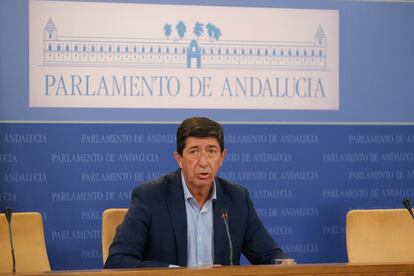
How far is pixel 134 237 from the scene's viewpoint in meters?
3.10

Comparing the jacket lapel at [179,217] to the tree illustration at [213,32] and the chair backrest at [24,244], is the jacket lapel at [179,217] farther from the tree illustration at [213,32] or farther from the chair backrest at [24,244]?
the tree illustration at [213,32]

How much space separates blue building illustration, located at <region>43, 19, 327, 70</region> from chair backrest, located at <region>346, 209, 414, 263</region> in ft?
3.66

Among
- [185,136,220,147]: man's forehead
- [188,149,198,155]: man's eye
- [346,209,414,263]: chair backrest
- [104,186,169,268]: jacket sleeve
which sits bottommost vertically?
[346,209,414,263]: chair backrest

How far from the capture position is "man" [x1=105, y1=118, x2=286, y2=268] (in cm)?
317

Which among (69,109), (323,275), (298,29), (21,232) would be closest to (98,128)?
(69,109)

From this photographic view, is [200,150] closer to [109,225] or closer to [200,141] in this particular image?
[200,141]

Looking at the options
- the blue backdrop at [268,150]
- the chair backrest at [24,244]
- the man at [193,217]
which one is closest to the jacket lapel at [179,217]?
the man at [193,217]

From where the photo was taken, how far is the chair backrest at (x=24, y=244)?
3750mm

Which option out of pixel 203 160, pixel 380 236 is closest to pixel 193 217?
pixel 203 160

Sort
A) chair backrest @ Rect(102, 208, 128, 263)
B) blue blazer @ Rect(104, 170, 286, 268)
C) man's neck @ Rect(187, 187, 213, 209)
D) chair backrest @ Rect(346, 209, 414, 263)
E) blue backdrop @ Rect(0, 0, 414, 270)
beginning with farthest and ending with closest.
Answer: blue backdrop @ Rect(0, 0, 414, 270) → chair backrest @ Rect(346, 209, 414, 263) → chair backrest @ Rect(102, 208, 128, 263) → man's neck @ Rect(187, 187, 213, 209) → blue blazer @ Rect(104, 170, 286, 268)

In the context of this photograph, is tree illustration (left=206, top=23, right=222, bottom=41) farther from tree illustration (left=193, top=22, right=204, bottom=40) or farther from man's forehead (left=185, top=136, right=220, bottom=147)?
man's forehead (left=185, top=136, right=220, bottom=147)

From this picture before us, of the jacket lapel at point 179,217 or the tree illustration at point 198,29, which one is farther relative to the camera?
the tree illustration at point 198,29

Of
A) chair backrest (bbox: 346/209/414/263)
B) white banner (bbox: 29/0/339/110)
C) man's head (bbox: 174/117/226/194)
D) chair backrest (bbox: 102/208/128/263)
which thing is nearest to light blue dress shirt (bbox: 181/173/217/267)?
man's head (bbox: 174/117/226/194)

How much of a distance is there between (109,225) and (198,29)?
5.02 feet
